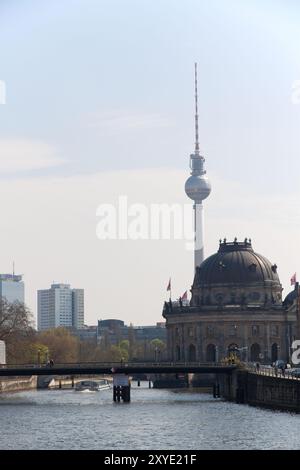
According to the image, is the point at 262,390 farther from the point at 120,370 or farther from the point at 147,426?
the point at 147,426

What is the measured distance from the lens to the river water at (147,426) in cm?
10544

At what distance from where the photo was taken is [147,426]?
123062 millimetres

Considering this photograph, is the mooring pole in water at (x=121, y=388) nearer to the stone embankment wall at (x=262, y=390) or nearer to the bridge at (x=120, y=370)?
the bridge at (x=120, y=370)

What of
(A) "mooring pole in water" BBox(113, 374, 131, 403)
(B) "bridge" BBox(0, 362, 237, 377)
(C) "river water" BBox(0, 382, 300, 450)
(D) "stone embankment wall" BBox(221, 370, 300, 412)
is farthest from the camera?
(A) "mooring pole in water" BBox(113, 374, 131, 403)

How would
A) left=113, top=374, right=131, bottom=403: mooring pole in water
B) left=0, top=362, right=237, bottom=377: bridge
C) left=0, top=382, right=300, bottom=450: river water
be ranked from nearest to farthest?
left=0, top=382, right=300, bottom=450: river water → left=0, top=362, right=237, bottom=377: bridge → left=113, top=374, right=131, bottom=403: mooring pole in water

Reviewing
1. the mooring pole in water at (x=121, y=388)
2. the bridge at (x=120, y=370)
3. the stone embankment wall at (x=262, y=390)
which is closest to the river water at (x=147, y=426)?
the stone embankment wall at (x=262, y=390)

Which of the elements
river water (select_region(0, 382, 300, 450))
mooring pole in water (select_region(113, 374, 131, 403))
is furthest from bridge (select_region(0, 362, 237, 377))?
river water (select_region(0, 382, 300, 450))

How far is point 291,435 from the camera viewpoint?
108 metres

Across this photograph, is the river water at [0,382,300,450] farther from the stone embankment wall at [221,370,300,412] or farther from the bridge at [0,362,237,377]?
the bridge at [0,362,237,377]

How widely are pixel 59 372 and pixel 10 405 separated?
1122cm

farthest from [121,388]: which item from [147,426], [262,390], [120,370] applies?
[147,426]

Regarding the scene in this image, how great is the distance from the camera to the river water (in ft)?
346

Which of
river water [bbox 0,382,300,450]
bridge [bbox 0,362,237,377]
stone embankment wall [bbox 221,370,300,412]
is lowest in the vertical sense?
river water [bbox 0,382,300,450]
